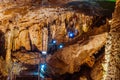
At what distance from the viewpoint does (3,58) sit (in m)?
11.2

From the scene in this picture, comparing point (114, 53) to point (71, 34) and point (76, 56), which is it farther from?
point (71, 34)

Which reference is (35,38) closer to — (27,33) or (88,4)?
(27,33)

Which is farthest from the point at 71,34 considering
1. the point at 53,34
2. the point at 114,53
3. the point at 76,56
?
the point at 114,53

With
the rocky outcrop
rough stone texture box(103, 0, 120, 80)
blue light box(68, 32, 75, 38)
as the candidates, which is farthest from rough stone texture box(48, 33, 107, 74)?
rough stone texture box(103, 0, 120, 80)

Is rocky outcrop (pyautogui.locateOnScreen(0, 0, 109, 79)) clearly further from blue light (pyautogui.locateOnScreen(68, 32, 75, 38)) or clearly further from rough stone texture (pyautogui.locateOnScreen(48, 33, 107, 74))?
blue light (pyautogui.locateOnScreen(68, 32, 75, 38))

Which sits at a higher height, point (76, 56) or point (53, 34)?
point (53, 34)

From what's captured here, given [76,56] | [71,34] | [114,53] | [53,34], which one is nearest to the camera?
[114,53]

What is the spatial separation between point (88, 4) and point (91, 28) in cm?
145

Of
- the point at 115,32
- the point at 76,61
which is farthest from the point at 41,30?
the point at 115,32

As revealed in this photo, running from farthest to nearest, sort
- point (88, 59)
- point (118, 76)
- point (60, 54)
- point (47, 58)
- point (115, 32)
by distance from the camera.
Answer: point (47, 58)
point (60, 54)
point (88, 59)
point (115, 32)
point (118, 76)

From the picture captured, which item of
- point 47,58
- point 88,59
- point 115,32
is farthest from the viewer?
point 47,58

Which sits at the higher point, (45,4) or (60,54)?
(45,4)

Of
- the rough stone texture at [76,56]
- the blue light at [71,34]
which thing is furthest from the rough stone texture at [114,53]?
the blue light at [71,34]

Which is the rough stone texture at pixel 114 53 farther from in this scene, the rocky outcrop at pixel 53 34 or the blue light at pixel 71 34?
the blue light at pixel 71 34
